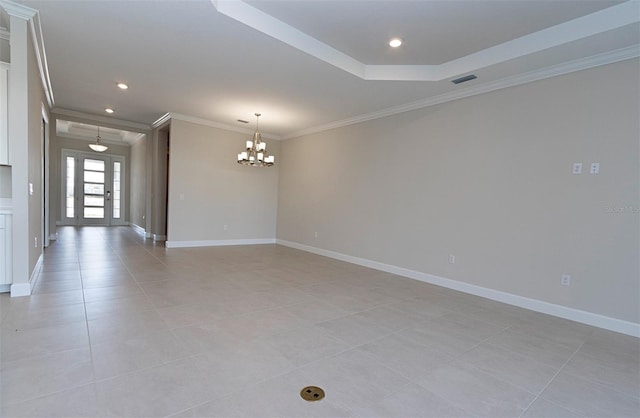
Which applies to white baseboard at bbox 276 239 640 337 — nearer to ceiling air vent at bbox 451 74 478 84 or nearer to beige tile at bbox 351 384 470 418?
beige tile at bbox 351 384 470 418

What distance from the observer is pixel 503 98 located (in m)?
3.91

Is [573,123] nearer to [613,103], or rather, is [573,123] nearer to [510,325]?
[613,103]

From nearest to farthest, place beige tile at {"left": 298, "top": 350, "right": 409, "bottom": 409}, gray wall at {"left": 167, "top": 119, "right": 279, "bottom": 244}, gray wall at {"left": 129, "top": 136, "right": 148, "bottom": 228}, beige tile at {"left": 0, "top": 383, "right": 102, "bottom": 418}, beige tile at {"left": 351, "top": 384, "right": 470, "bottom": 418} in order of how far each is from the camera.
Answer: beige tile at {"left": 0, "top": 383, "right": 102, "bottom": 418} < beige tile at {"left": 351, "top": 384, "right": 470, "bottom": 418} < beige tile at {"left": 298, "top": 350, "right": 409, "bottom": 409} < gray wall at {"left": 167, "top": 119, "right": 279, "bottom": 244} < gray wall at {"left": 129, "top": 136, "right": 148, "bottom": 228}

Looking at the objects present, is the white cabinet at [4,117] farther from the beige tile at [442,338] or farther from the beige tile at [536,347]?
the beige tile at [536,347]

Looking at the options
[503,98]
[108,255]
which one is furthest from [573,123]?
[108,255]

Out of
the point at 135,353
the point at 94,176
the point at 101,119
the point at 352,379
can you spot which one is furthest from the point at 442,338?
the point at 94,176

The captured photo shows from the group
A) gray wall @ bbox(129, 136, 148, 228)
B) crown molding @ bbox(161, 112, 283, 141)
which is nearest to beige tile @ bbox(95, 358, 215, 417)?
crown molding @ bbox(161, 112, 283, 141)

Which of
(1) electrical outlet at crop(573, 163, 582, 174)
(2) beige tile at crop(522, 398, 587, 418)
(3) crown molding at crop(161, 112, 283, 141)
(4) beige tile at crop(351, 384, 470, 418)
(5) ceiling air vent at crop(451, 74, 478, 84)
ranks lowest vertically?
(2) beige tile at crop(522, 398, 587, 418)

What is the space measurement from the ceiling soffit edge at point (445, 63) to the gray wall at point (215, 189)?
4.18 meters

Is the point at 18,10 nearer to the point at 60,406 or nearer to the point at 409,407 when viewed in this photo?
the point at 60,406

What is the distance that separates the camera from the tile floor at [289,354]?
171cm

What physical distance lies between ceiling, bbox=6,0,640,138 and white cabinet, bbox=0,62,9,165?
618 mm

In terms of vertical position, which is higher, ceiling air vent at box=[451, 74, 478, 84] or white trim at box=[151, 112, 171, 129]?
ceiling air vent at box=[451, 74, 478, 84]

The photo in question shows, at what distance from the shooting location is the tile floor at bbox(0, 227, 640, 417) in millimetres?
1715
